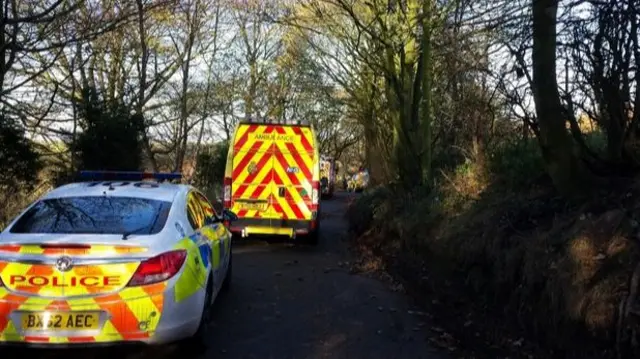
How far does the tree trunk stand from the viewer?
7258 millimetres

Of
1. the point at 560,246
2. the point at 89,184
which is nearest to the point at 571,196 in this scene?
the point at 560,246

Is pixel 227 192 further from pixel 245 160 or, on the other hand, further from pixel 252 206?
pixel 245 160

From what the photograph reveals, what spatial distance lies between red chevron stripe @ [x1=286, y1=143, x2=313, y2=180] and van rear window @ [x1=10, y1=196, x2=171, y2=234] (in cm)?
818

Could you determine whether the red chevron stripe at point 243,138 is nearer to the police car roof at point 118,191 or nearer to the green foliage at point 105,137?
the green foliage at point 105,137

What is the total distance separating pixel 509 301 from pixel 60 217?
14.5ft

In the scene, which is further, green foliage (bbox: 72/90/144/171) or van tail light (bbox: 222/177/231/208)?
green foliage (bbox: 72/90/144/171)

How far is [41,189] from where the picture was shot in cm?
1766

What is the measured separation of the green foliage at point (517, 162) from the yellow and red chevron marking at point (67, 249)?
5.84 metres

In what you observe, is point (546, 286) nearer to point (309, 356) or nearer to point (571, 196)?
point (571, 196)

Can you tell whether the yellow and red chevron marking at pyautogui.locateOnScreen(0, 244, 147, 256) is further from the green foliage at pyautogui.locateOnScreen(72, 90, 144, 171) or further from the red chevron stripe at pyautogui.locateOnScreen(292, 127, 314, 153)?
the green foliage at pyautogui.locateOnScreen(72, 90, 144, 171)

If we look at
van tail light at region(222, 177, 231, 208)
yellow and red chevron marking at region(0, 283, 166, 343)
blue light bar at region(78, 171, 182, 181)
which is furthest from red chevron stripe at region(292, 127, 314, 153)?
yellow and red chevron marking at region(0, 283, 166, 343)

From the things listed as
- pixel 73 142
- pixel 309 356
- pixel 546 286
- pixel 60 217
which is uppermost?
pixel 73 142

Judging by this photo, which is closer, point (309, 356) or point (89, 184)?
point (309, 356)

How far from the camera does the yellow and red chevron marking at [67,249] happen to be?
5246 mm
